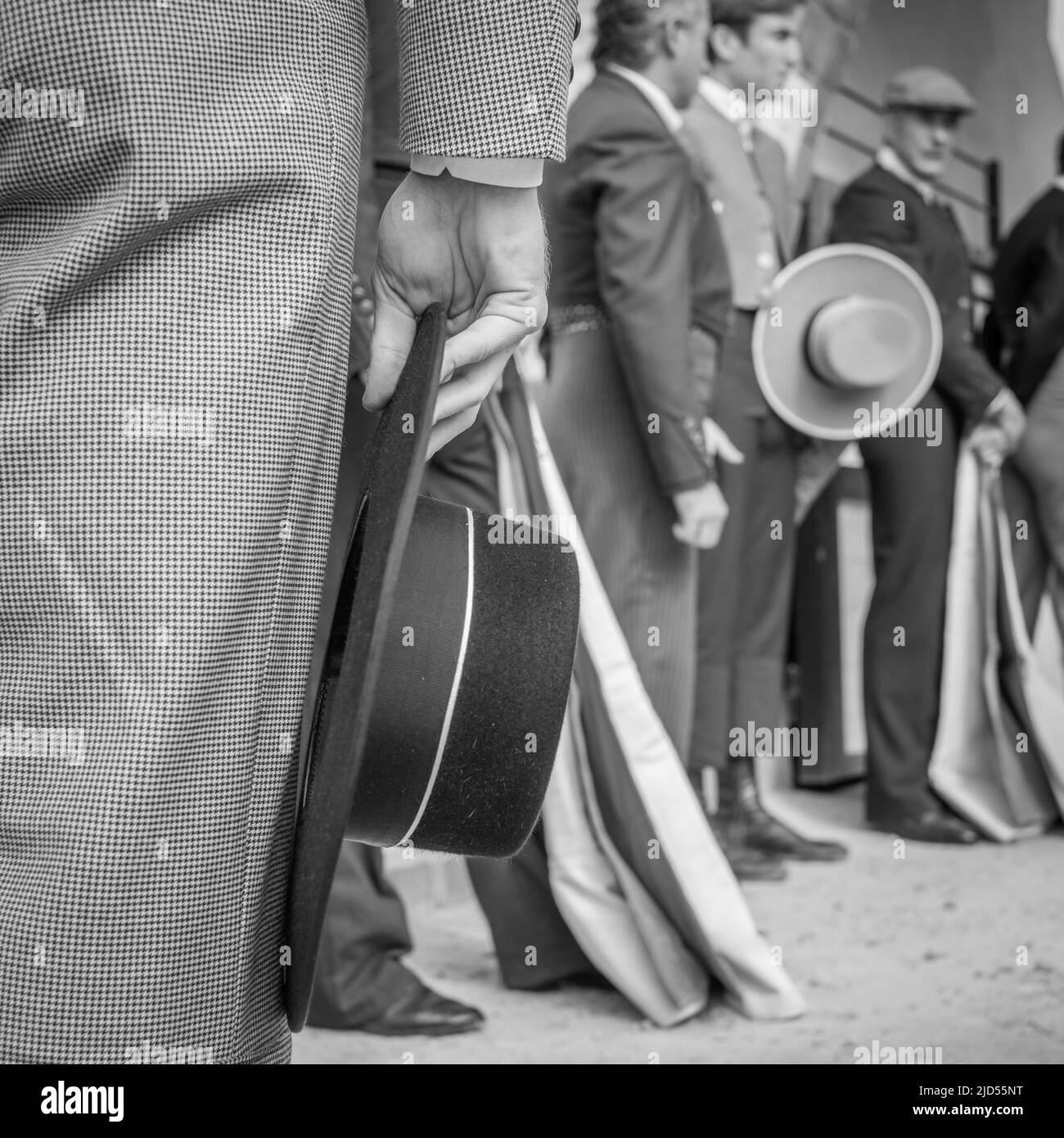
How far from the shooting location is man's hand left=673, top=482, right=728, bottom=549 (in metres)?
2.24

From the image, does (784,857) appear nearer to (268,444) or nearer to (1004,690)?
(1004,690)

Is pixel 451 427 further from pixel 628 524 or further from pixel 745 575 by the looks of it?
pixel 745 575

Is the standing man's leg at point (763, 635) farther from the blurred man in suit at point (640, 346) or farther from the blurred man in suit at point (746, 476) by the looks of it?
the blurred man in suit at point (640, 346)

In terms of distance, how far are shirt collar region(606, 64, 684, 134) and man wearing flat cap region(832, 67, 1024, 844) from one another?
3.60 ft

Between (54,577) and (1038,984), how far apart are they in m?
1.77

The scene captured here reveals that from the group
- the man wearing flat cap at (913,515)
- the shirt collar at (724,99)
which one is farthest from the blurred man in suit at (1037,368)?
the shirt collar at (724,99)

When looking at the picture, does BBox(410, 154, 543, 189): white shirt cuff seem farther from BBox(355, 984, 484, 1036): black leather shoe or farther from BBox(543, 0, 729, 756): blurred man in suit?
BBox(543, 0, 729, 756): blurred man in suit

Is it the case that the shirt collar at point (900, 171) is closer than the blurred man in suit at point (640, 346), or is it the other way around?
the blurred man in suit at point (640, 346)

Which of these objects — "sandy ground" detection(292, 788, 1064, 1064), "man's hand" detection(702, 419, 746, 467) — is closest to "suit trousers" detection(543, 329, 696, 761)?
"man's hand" detection(702, 419, 746, 467)

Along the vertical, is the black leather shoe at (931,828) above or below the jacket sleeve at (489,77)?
below

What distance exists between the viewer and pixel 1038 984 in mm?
2051

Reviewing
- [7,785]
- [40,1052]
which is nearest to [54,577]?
[7,785]

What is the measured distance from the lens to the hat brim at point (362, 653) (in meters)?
0.70

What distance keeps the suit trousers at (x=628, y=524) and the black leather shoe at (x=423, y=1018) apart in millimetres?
649
